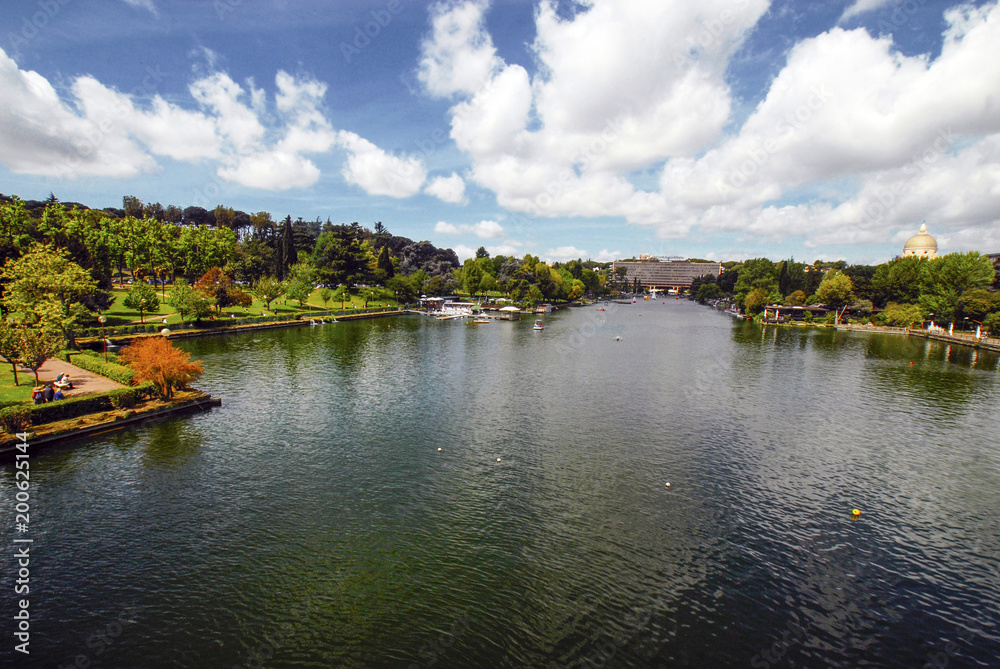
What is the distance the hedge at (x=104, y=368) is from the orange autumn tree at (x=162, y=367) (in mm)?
715

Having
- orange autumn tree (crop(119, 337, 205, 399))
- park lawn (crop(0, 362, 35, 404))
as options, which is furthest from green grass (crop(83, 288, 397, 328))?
orange autumn tree (crop(119, 337, 205, 399))

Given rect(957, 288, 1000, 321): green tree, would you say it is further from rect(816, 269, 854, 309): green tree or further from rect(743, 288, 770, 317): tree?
rect(743, 288, 770, 317): tree

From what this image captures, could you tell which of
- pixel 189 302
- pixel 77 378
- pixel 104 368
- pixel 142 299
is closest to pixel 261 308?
pixel 189 302

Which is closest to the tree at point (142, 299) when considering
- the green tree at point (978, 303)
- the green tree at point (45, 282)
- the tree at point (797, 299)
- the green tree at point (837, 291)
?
the green tree at point (45, 282)

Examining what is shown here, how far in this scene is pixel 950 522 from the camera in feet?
77.3

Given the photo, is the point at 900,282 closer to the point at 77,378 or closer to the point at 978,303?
the point at 978,303

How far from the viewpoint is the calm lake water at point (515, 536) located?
15.5 m

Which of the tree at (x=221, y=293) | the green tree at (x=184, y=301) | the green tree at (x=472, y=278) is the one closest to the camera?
the green tree at (x=184, y=301)

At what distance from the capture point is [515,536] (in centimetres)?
2125

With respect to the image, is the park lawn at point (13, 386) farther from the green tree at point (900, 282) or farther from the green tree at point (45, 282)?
the green tree at point (900, 282)

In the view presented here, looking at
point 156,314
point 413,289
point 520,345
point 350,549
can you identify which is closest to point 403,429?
point 350,549

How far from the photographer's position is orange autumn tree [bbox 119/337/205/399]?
1419 inches

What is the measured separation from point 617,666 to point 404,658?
7.07 m

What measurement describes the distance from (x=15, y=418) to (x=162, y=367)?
943 centimetres
